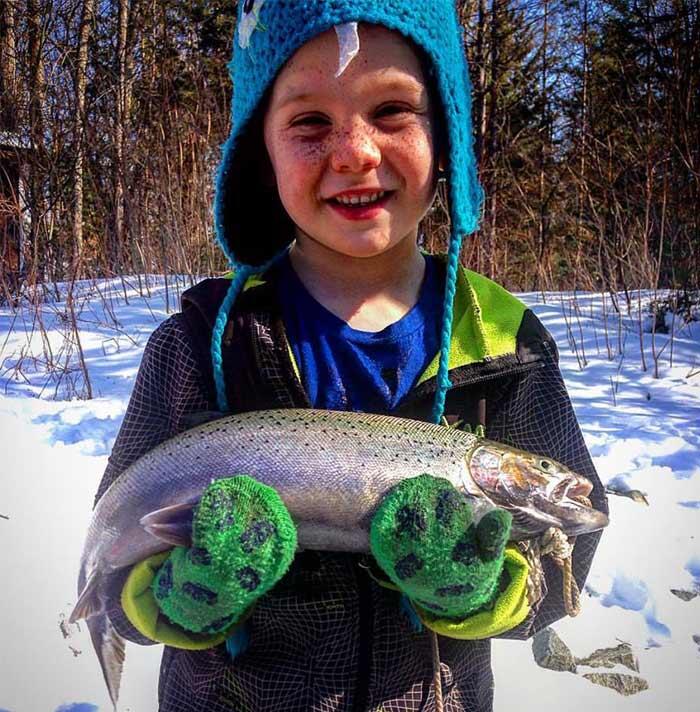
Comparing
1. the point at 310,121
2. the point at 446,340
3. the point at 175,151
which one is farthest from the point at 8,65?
the point at 446,340

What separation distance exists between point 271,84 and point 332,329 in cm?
47

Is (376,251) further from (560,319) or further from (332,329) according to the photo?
(560,319)

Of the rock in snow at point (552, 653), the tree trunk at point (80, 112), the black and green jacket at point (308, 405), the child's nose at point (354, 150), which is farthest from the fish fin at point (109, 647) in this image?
the tree trunk at point (80, 112)

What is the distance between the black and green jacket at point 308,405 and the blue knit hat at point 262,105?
49 mm

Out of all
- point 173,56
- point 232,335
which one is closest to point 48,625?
point 232,335

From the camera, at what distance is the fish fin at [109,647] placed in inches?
51.1

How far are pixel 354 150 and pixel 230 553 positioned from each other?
68 cm

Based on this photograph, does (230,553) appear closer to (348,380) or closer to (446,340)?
(348,380)

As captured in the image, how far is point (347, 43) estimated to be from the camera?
45.0 inches

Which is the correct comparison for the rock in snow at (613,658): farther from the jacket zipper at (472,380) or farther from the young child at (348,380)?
the jacket zipper at (472,380)

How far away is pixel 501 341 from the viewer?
1.29 metres

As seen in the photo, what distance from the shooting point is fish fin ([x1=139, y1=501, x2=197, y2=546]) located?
109 cm

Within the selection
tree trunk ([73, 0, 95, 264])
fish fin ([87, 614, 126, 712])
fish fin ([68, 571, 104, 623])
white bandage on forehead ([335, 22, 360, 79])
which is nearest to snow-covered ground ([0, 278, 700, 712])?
fish fin ([87, 614, 126, 712])

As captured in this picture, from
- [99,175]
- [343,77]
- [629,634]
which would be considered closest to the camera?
[343,77]
